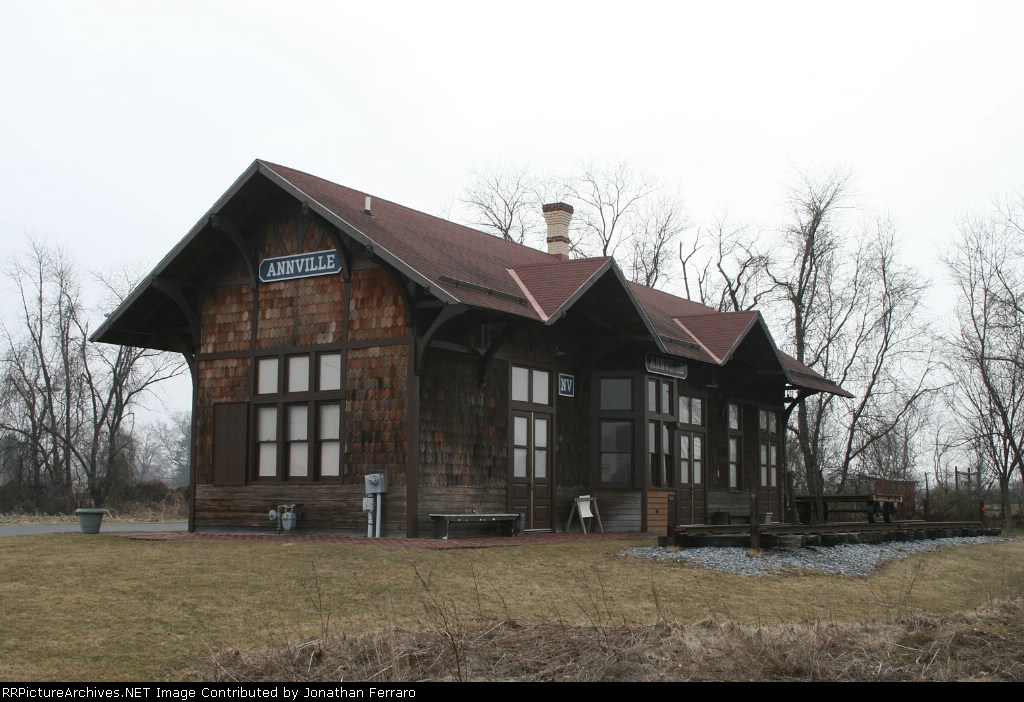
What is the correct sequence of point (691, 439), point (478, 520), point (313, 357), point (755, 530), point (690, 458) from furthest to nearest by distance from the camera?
point (691, 439), point (690, 458), point (313, 357), point (478, 520), point (755, 530)

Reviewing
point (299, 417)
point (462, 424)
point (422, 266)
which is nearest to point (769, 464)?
point (462, 424)

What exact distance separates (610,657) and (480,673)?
2.48 ft

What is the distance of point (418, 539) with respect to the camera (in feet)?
50.4

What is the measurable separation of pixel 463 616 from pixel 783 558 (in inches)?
266

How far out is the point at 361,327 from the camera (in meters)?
16.5

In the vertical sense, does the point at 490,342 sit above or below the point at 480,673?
above

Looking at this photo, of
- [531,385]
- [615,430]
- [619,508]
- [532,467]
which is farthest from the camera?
[615,430]

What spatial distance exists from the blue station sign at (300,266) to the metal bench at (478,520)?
156 inches

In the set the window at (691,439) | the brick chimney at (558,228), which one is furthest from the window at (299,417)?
the brick chimney at (558,228)

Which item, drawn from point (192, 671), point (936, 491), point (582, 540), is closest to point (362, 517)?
point (582, 540)

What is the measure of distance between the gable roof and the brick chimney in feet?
9.06

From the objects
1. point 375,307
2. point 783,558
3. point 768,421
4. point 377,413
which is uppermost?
point 375,307

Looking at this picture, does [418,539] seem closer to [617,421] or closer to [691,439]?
[617,421]

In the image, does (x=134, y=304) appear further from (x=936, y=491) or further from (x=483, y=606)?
(x=936, y=491)
